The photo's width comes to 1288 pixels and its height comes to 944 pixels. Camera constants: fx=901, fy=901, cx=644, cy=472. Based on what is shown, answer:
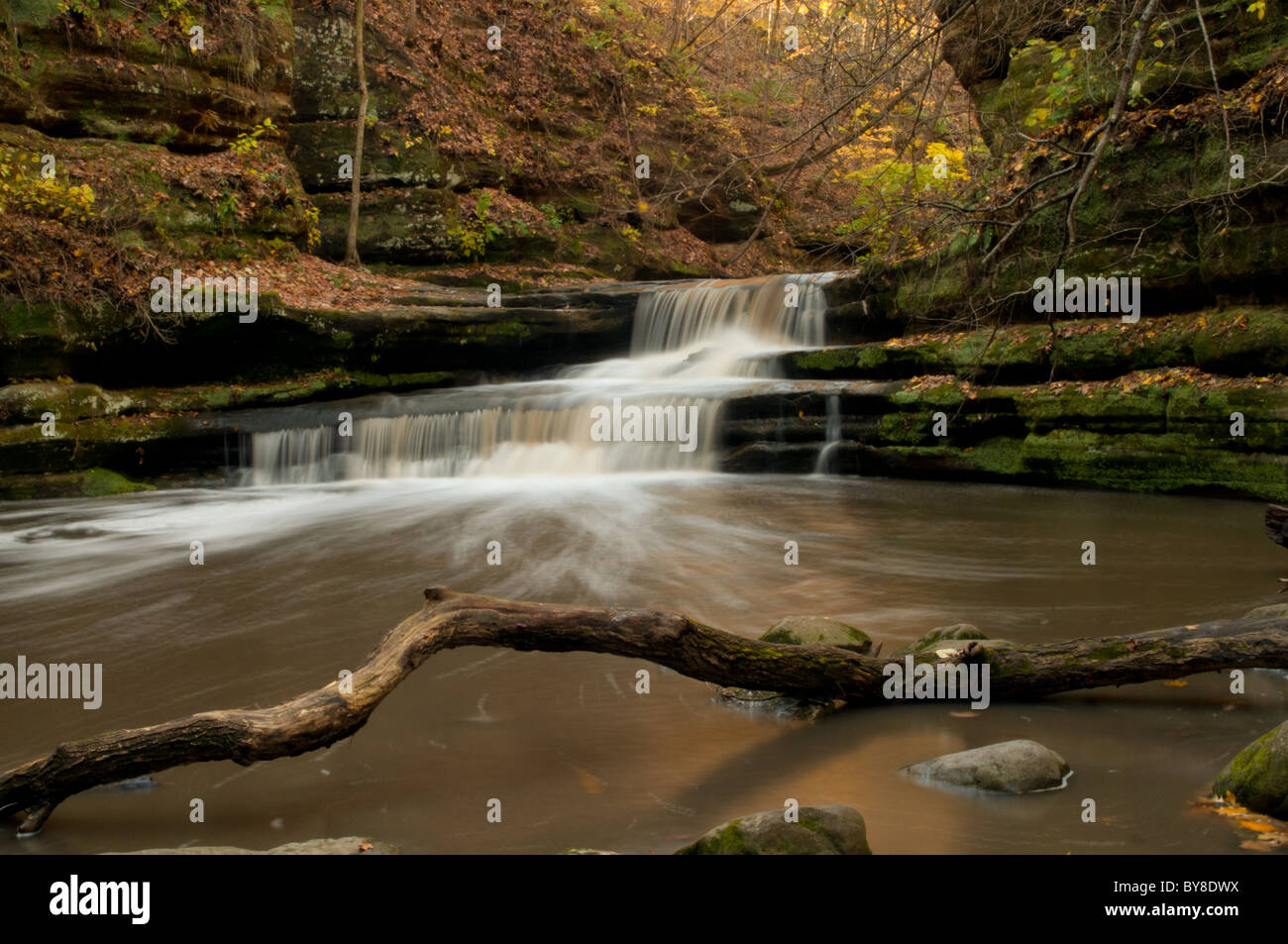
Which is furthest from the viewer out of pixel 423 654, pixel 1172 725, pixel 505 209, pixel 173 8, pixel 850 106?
pixel 505 209

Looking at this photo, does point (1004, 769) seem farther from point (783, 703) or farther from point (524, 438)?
point (524, 438)

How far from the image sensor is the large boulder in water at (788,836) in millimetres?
2840

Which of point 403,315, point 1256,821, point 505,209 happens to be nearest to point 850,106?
point 1256,821

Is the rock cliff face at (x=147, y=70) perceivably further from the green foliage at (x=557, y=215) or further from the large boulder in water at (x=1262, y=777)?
the large boulder in water at (x=1262, y=777)

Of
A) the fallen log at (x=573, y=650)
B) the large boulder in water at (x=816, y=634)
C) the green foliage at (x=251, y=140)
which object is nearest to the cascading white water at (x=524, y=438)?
the green foliage at (x=251, y=140)

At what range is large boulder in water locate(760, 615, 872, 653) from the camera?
5.12 meters

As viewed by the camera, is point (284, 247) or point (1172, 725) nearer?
point (1172, 725)

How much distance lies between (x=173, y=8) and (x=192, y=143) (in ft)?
7.19

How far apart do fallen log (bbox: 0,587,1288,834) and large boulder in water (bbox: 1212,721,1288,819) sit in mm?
960

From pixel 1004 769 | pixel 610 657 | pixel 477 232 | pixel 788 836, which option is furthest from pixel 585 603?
pixel 477 232

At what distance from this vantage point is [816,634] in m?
5.14

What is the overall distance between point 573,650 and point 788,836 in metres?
1.67

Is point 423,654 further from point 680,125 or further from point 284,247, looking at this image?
point 680,125

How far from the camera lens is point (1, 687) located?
5.30 meters
